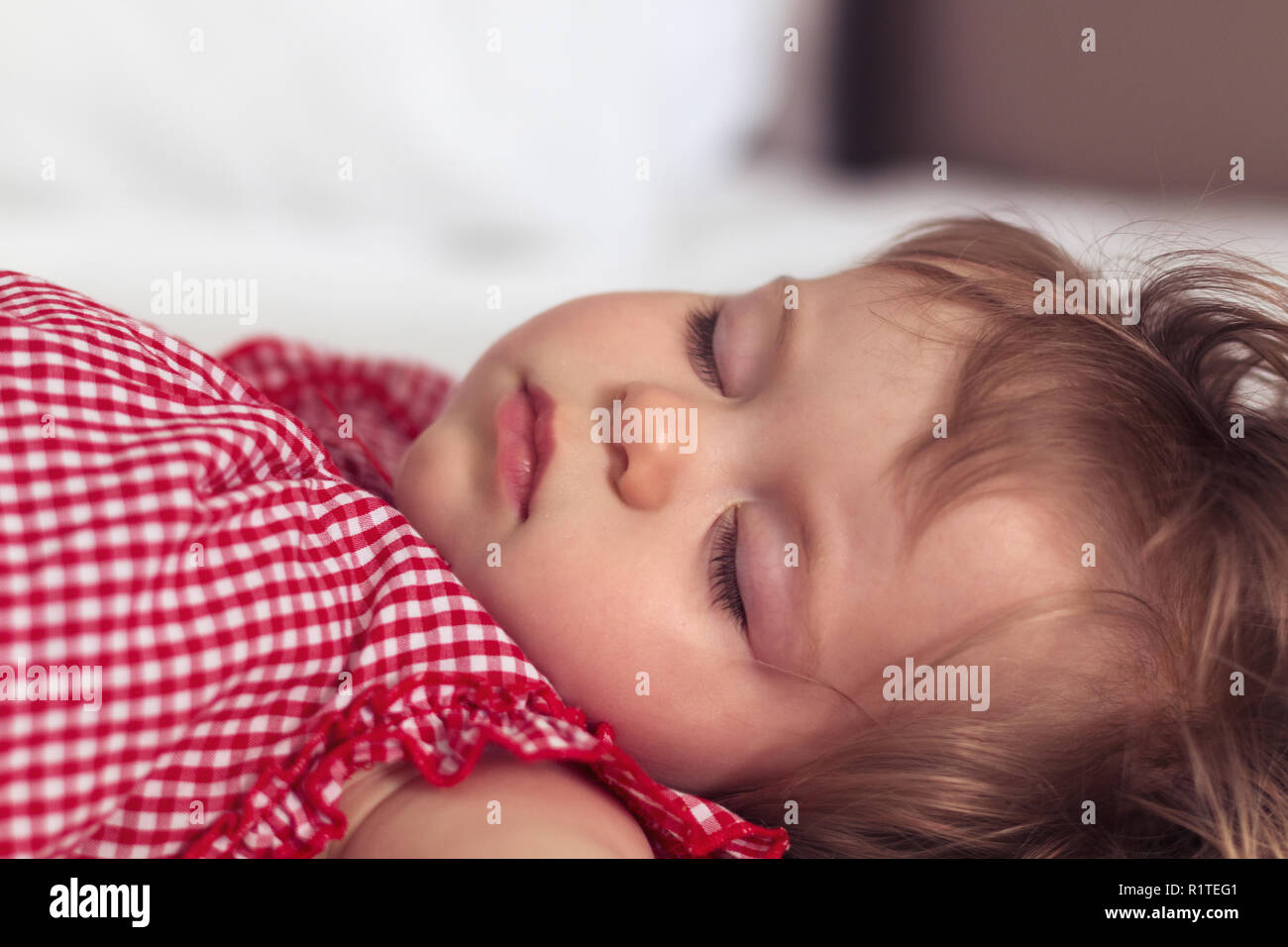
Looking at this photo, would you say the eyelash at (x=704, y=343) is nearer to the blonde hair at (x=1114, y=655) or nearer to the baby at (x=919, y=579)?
the baby at (x=919, y=579)

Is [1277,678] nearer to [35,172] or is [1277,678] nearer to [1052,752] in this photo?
[1052,752]

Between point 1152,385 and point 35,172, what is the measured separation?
55.4 inches

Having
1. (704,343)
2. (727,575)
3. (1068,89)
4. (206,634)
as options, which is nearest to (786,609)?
(727,575)

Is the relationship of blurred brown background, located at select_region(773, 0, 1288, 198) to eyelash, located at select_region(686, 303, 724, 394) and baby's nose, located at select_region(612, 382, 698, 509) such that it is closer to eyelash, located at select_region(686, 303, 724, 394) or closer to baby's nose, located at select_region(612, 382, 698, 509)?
eyelash, located at select_region(686, 303, 724, 394)

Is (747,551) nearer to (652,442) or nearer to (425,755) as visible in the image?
(652,442)

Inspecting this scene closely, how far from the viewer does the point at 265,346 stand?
1.28 m

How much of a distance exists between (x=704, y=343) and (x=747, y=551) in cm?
22

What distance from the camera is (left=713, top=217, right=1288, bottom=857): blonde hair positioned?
857 millimetres

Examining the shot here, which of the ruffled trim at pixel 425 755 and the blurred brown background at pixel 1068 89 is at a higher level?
the blurred brown background at pixel 1068 89

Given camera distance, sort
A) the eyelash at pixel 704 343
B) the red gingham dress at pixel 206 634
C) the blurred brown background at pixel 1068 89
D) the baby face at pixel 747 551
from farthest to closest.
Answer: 1. the blurred brown background at pixel 1068 89
2. the eyelash at pixel 704 343
3. the baby face at pixel 747 551
4. the red gingham dress at pixel 206 634

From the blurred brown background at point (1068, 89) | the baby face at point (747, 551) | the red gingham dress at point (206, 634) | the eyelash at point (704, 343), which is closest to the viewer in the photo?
the red gingham dress at point (206, 634)

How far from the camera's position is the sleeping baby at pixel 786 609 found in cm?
80

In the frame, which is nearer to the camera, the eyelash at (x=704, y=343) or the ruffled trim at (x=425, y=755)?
the ruffled trim at (x=425, y=755)

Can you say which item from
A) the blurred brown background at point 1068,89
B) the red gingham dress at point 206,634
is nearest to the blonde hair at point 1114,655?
the red gingham dress at point 206,634
